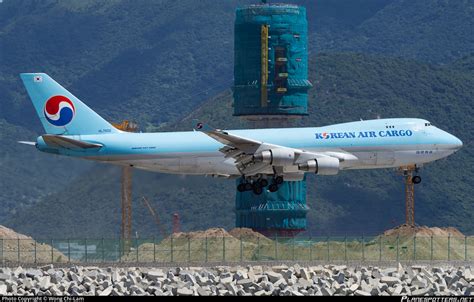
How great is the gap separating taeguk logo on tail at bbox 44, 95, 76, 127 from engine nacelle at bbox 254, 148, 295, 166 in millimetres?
16440

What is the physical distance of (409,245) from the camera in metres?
122

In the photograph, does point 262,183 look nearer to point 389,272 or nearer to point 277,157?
point 277,157

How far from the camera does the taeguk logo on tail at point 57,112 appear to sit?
12275 centimetres

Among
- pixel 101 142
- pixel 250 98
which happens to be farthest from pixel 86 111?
pixel 250 98

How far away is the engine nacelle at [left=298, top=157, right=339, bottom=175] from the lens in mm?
116562

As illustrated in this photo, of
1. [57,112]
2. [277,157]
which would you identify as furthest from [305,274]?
[57,112]

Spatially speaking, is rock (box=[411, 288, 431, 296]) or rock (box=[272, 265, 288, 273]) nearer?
rock (box=[411, 288, 431, 296])

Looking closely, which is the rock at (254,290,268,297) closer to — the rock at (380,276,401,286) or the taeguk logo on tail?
the rock at (380,276,401,286)

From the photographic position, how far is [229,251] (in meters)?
119

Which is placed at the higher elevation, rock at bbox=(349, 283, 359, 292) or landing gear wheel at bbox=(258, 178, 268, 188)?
landing gear wheel at bbox=(258, 178, 268, 188)

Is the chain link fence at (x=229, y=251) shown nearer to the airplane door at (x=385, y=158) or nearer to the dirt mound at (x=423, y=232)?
the airplane door at (x=385, y=158)

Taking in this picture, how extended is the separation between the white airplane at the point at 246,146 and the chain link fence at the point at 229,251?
5244 millimetres

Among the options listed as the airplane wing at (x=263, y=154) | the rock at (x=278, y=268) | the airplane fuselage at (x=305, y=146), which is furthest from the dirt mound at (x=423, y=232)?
the rock at (x=278, y=268)

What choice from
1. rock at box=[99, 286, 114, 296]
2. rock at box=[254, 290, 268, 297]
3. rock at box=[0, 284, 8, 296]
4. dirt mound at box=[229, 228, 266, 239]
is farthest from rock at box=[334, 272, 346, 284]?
Result: dirt mound at box=[229, 228, 266, 239]
